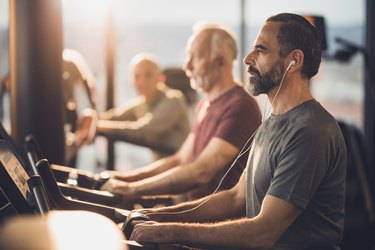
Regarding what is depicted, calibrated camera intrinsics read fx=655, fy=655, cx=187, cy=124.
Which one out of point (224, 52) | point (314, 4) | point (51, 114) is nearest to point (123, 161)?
point (314, 4)

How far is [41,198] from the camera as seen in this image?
162 centimetres

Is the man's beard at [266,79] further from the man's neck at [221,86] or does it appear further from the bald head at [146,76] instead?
the bald head at [146,76]

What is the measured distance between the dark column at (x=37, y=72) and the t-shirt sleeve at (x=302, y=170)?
189 cm

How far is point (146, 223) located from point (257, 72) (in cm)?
60

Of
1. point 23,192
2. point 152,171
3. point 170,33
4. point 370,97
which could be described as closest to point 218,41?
point 152,171

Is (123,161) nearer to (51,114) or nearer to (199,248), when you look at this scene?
(51,114)

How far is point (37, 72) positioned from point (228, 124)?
3.76ft

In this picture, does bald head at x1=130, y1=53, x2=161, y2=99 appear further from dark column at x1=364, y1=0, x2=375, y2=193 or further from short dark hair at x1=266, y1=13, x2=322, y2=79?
short dark hair at x1=266, y1=13, x2=322, y2=79

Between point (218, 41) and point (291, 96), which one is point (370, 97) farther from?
point (291, 96)

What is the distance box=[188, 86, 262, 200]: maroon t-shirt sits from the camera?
9.33ft

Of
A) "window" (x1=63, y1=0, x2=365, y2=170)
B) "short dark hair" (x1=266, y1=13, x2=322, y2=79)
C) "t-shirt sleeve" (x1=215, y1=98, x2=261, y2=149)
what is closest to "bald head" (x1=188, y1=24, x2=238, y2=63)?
"t-shirt sleeve" (x1=215, y1=98, x2=261, y2=149)

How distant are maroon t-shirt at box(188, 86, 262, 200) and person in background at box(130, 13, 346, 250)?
2.01 ft

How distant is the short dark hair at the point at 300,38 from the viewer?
81.4 inches

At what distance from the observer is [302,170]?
1.88 m
